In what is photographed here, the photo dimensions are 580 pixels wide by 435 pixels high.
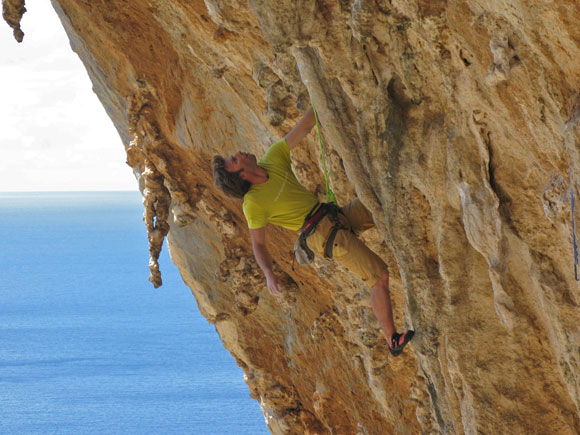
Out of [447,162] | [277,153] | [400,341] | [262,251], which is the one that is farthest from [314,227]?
[447,162]

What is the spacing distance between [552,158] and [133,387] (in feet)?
85.6

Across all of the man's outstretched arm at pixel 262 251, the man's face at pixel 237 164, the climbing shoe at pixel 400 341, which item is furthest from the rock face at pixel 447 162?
the man's outstretched arm at pixel 262 251

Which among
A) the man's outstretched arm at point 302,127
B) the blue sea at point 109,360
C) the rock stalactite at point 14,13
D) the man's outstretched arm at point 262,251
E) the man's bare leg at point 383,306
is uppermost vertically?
the man's outstretched arm at point 302,127

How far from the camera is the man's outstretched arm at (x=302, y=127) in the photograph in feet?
13.2

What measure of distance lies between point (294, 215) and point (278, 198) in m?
0.13

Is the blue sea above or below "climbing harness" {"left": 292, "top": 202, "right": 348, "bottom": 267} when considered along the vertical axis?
below

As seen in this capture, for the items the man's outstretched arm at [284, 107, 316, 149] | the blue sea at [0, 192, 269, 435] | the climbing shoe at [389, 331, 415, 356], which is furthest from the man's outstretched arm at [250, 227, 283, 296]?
the blue sea at [0, 192, 269, 435]

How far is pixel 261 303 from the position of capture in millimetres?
7266

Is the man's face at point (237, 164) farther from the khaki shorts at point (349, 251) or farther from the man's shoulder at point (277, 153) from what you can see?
the khaki shorts at point (349, 251)

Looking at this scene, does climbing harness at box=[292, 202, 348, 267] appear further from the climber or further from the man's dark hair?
the man's dark hair

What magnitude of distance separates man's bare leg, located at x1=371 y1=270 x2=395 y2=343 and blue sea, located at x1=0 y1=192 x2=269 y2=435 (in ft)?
67.5

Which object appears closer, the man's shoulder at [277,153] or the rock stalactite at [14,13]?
the man's shoulder at [277,153]

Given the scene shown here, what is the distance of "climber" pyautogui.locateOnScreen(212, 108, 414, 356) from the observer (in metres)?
4.00

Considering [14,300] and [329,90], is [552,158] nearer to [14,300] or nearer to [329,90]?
[329,90]
